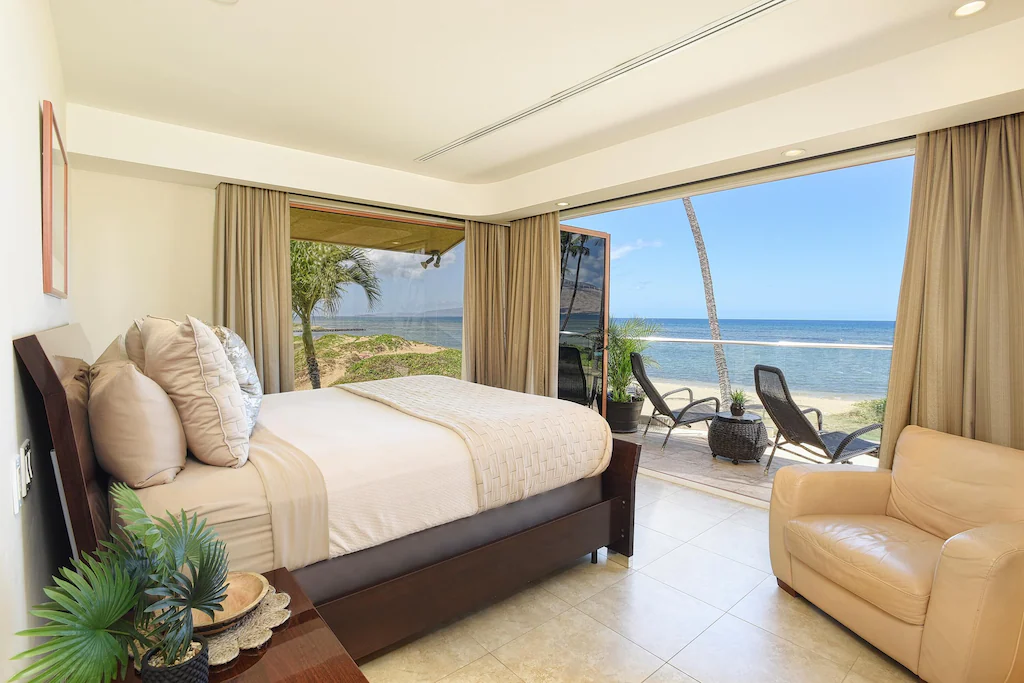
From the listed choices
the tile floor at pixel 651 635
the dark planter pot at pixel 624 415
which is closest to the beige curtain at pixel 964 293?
the tile floor at pixel 651 635

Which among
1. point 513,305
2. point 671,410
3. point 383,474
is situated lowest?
point 671,410

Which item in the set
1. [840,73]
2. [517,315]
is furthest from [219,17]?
[517,315]

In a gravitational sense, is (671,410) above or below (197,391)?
below

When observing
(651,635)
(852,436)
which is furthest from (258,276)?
(852,436)

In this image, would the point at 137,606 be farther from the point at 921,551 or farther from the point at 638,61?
the point at 638,61

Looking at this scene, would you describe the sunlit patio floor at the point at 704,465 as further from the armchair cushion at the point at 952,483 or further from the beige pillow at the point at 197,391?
the beige pillow at the point at 197,391

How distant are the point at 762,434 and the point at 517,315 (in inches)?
95.8

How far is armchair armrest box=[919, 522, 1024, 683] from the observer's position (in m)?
1.59

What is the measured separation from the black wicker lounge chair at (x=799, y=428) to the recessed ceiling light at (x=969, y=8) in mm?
2299

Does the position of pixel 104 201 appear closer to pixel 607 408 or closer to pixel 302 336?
pixel 302 336

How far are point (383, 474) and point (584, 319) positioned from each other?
377cm

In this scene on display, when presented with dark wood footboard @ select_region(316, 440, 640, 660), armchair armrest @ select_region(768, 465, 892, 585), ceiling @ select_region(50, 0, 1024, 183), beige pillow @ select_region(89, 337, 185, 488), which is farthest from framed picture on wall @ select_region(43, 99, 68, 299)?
armchair armrest @ select_region(768, 465, 892, 585)

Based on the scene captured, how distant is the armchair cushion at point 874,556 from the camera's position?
1.79 meters

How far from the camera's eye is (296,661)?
109cm
